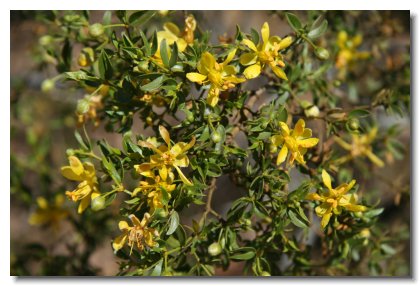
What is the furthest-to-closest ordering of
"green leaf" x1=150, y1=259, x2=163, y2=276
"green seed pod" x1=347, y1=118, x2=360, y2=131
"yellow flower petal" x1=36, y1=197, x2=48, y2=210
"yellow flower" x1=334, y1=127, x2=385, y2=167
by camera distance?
"yellow flower petal" x1=36, y1=197, x2=48, y2=210 < "yellow flower" x1=334, y1=127, x2=385, y2=167 < "green seed pod" x1=347, y1=118, x2=360, y2=131 < "green leaf" x1=150, y1=259, x2=163, y2=276

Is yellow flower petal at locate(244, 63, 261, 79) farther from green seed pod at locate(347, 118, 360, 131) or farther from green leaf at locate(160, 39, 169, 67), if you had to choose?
green seed pod at locate(347, 118, 360, 131)

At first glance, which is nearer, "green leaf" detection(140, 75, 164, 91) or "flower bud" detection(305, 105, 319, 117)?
"green leaf" detection(140, 75, 164, 91)

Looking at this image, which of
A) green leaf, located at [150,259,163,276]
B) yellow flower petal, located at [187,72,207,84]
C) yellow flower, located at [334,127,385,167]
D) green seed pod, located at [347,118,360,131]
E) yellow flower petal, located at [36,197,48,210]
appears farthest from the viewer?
yellow flower petal, located at [36,197,48,210]

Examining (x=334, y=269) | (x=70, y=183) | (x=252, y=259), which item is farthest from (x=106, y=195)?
(x=70, y=183)

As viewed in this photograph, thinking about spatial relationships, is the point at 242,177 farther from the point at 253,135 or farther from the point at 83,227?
the point at 83,227

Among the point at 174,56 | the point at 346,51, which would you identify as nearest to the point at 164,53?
the point at 174,56

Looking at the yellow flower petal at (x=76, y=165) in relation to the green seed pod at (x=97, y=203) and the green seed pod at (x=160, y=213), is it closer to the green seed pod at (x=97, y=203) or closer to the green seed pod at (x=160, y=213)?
the green seed pod at (x=97, y=203)

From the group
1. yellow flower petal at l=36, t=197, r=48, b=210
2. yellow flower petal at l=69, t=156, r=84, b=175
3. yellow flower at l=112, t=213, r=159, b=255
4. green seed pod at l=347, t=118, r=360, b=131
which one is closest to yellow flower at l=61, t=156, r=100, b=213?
yellow flower petal at l=69, t=156, r=84, b=175
